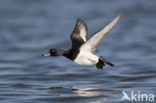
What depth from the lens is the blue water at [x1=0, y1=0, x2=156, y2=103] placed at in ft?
35.3

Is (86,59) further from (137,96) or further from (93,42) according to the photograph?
(137,96)

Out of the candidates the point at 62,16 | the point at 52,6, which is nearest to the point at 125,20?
the point at 62,16

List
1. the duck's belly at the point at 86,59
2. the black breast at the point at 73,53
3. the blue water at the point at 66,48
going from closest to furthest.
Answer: the duck's belly at the point at 86,59, the black breast at the point at 73,53, the blue water at the point at 66,48

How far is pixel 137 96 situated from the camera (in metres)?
9.91

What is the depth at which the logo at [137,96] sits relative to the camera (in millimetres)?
9695

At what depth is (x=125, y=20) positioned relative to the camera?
77.9 ft

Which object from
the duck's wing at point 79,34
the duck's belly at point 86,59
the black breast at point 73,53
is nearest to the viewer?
the duck's belly at point 86,59

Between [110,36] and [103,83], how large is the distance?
885cm

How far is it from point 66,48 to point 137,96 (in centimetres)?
894

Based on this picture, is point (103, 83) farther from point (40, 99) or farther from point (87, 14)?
point (87, 14)

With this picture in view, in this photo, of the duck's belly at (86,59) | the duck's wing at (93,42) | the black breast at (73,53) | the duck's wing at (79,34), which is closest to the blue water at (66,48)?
the duck's belly at (86,59)

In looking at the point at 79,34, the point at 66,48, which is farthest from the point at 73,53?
the point at 66,48

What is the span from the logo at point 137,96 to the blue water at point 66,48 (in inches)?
6.9

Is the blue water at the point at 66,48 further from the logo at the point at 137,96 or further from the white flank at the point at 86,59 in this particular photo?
the white flank at the point at 86,59
